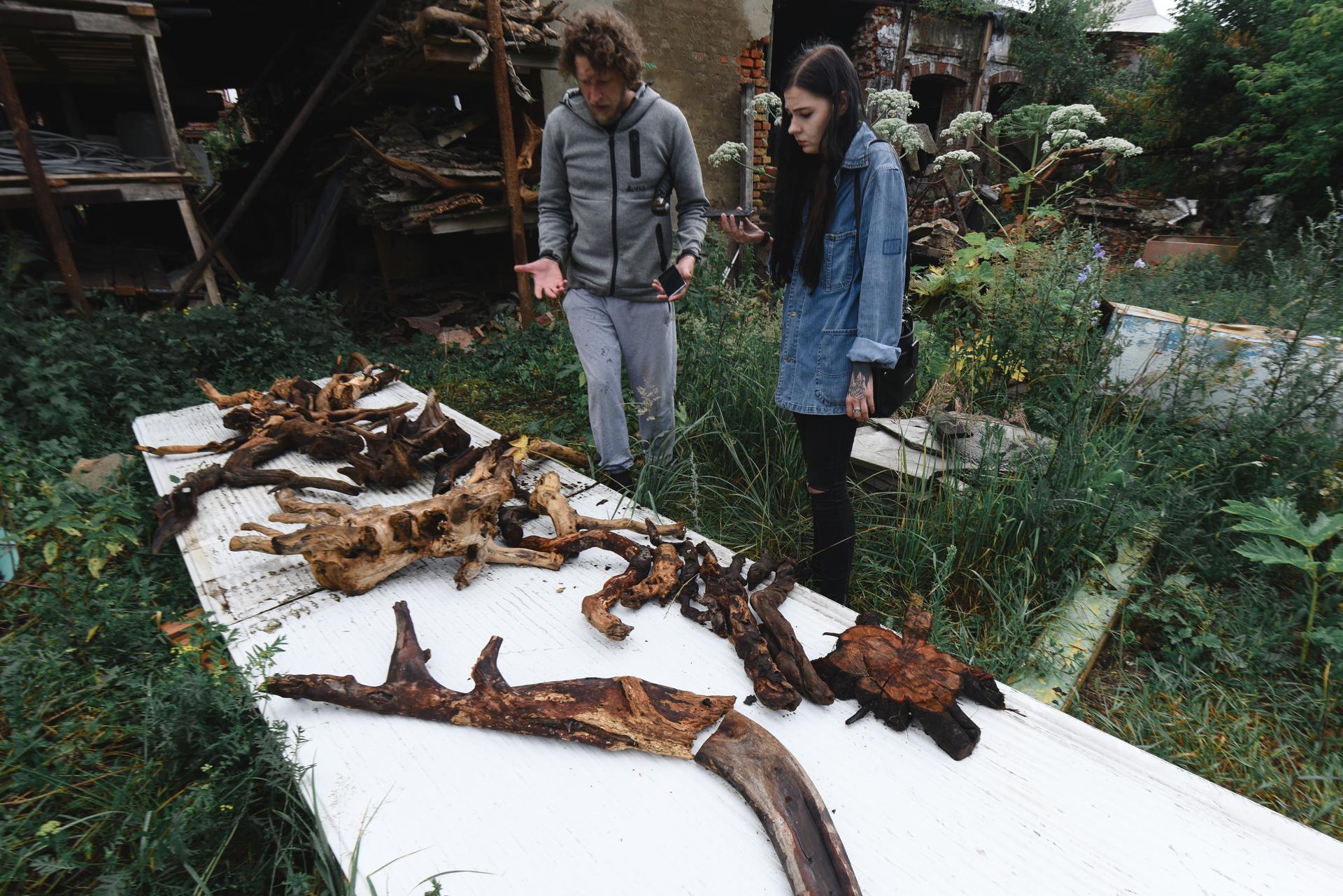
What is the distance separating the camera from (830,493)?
2389mm

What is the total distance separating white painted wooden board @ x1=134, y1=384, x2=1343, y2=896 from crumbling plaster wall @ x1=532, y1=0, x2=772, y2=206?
6.68m

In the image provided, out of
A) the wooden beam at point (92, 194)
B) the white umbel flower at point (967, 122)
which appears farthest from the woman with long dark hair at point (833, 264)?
the wooden beam at point (92, 194)

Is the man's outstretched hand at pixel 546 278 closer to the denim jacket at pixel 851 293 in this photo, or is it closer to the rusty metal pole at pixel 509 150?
the denim jacket at pixel 851 293

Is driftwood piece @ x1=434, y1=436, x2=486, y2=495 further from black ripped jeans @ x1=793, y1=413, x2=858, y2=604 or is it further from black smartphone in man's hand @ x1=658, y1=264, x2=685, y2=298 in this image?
black ripped jeans @ x1=793, y1=413, x2=858, y2=604

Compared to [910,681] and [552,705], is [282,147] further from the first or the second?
[910,681]

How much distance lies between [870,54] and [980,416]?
10423 millimetres

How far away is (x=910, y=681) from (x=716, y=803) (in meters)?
0.71

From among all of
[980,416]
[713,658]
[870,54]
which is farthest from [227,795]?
[870,54]

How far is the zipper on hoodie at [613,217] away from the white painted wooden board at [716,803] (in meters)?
1.71

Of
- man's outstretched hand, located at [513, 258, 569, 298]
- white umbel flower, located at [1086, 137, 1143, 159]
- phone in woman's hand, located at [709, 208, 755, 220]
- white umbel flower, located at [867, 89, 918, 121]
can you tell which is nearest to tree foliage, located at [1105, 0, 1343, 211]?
white umbel flower, located at [1086, 137, 1143, 159]

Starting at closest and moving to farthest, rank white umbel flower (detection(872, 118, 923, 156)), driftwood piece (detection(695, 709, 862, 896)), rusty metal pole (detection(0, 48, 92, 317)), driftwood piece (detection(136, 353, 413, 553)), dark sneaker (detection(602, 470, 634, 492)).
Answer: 1. driftwood piece (detection(695, 709, 862, 896))
2. driftwood piece (detection(136, 353, 413, 553))
3. dark sneaker (detection(602, 470, 634, 492))
4. white umbel flower (detection(872, 118, 923, 156))
5. rusty metal pole (detection(0, 48, 92, 317))

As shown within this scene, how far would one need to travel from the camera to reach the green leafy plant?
7.57 ft

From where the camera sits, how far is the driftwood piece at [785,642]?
6.50 feet

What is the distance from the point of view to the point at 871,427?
12.1ft
